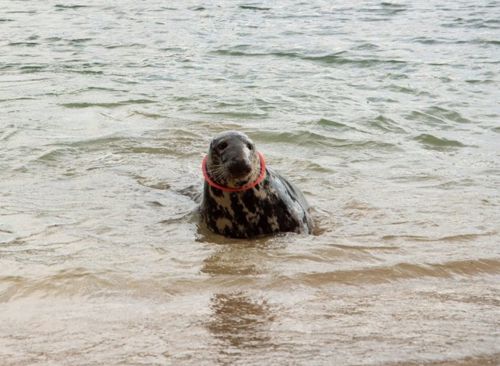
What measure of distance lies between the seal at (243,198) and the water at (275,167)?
0.14 metres

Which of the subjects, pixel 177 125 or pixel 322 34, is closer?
pixel 177 125

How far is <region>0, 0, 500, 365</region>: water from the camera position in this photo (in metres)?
3.84

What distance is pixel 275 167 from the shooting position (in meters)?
7.82

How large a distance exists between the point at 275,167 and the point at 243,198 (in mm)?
2277

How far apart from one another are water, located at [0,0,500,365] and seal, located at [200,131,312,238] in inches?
5.5

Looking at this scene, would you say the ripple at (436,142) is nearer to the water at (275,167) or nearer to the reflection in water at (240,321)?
the water at (275,167)

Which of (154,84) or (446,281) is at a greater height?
(446,281)

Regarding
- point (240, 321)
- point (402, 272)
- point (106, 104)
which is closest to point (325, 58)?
point (106, 104)

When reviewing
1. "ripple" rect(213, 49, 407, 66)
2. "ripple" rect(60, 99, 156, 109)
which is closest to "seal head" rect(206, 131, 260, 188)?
"ripple" rect(60, 99, 156, 109)

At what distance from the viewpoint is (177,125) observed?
919cm

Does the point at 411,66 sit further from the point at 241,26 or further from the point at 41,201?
the point at 41,201

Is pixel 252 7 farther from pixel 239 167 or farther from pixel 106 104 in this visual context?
pixel 239 167

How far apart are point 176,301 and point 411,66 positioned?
8.35 metres

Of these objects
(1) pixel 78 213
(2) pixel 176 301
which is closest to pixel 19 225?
(1) pixel 78 213
